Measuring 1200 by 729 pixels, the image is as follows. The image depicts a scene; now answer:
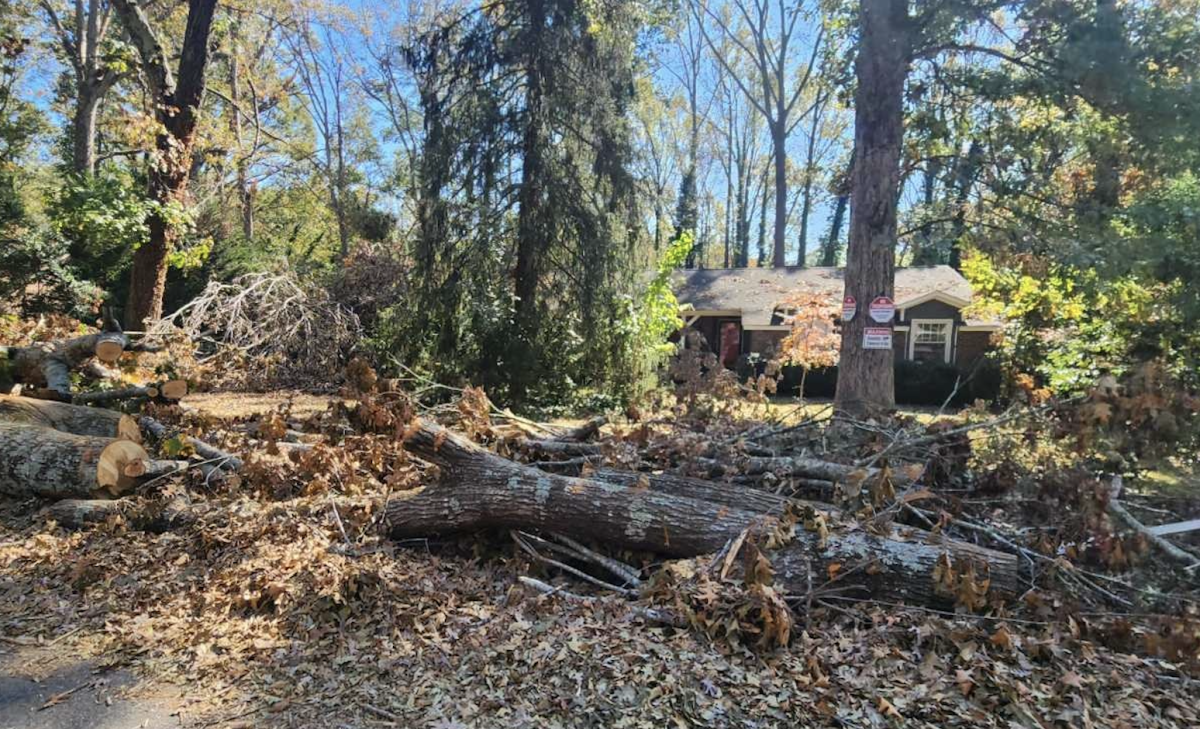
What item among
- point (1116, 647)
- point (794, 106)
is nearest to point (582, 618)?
point (1116, 647)

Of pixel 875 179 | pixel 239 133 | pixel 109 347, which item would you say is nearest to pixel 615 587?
pixel 875 179

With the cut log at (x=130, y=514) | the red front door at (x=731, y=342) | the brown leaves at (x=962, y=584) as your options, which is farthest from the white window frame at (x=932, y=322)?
the cut log at (x=130, y=514)

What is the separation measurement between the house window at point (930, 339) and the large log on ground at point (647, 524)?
58.0ft

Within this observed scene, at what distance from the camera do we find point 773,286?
2211cm

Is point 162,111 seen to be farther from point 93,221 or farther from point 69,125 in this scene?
point 69,125

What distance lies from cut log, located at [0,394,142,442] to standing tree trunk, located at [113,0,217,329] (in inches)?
185

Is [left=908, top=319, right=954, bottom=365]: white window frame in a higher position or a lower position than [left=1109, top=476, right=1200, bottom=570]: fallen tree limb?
higher

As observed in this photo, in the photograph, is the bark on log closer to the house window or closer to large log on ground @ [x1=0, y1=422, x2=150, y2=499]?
large log on ground @ [x1=0, y1=422, x2=150, y2=499]

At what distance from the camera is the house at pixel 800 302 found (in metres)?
19.2

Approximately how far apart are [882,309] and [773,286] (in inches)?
593

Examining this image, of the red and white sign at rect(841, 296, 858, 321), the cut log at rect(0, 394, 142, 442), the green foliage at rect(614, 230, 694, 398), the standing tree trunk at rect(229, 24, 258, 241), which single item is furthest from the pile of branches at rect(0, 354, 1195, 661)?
the standing tree trunk at rect(229, 24, 258, 241)

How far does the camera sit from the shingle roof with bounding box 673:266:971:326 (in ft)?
65.5

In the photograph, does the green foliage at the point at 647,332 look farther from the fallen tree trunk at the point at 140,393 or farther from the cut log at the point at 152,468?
the cut log at the point at 152,468

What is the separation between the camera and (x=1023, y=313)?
9.84m
